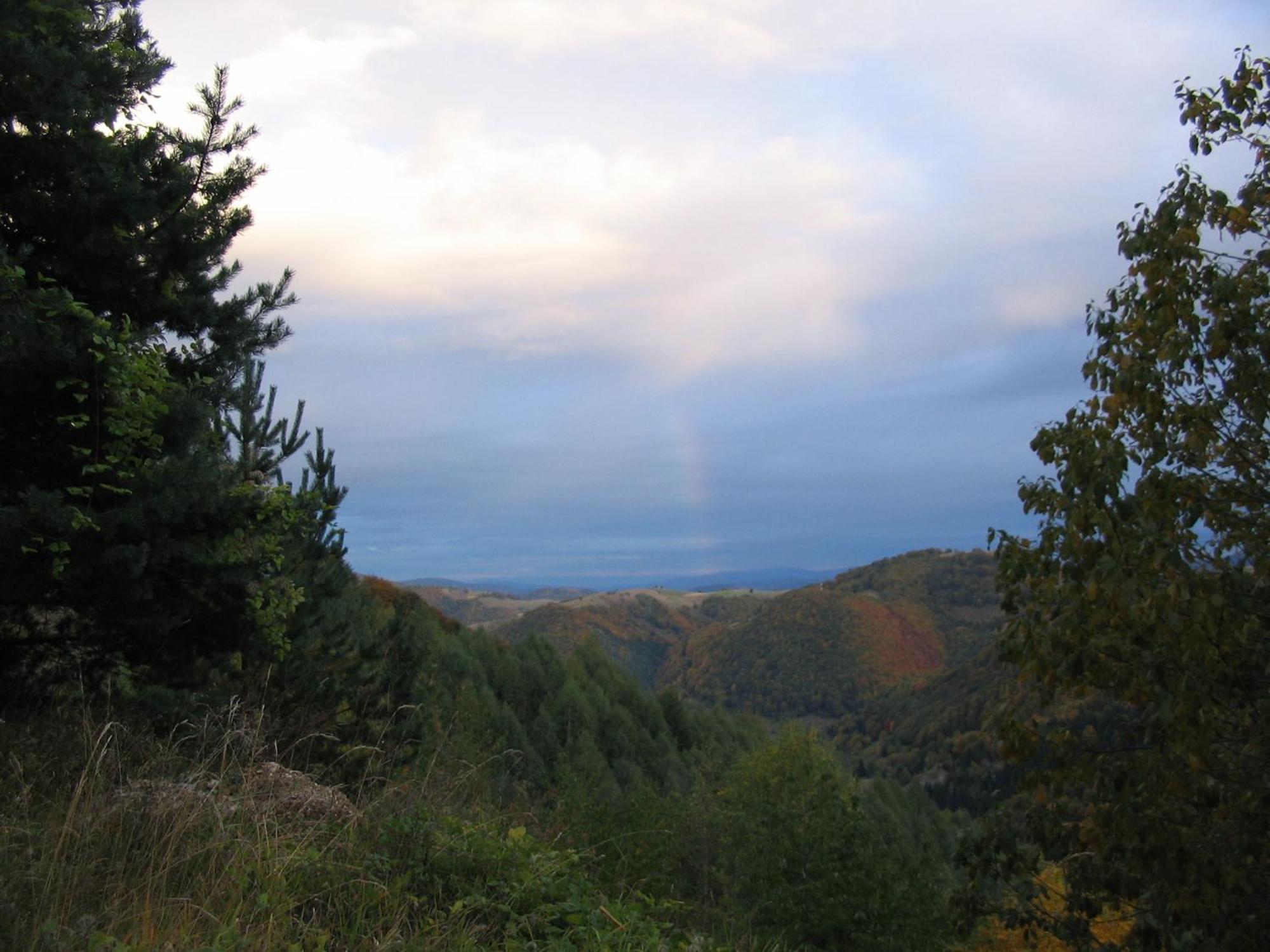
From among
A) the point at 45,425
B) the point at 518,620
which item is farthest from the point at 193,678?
the point at 518,620

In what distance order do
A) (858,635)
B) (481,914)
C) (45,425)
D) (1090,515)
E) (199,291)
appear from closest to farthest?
(481,914) < (1090,515) < (45,425) < (199,291) < (858,635)

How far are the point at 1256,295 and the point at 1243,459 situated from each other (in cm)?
121

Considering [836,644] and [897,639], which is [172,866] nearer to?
[836,644]

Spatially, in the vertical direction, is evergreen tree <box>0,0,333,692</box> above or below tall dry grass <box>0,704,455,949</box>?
above

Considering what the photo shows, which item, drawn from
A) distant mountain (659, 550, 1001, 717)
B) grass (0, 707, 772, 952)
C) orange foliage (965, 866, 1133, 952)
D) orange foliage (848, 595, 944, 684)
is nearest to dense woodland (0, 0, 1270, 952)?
grass (0, 707, 772, 952)

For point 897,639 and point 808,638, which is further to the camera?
point 897,639

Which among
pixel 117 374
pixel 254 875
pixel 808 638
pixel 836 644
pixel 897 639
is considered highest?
pixel 117 374

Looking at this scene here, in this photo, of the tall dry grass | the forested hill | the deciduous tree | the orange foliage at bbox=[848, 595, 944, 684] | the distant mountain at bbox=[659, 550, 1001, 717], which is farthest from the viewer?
the orange foliage at bbox=[848, 595, 944, 684]

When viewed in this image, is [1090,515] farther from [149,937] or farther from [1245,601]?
[149,937]

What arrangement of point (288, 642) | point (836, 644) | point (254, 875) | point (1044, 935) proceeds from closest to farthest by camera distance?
point (254, 875)
point (288, 642)
point (1044, 935)
point (836, 644)

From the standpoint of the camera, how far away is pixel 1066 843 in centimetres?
682

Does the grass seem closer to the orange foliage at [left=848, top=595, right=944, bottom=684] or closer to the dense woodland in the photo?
the dense woodland

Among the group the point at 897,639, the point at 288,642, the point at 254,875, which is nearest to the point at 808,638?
the point at 897,639

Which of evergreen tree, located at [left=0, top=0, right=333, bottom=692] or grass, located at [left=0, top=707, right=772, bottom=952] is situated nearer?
grass, located at [left=0, top=707, right=772, bottom=952]
